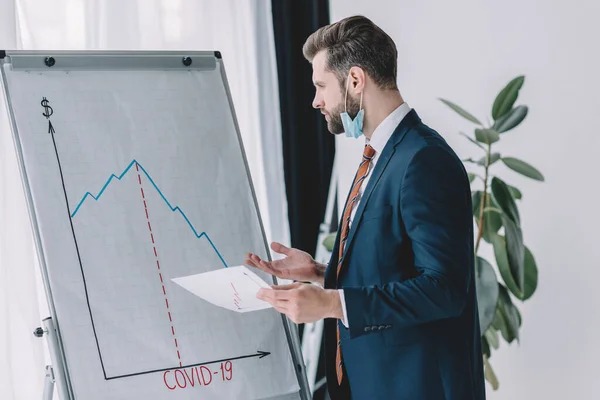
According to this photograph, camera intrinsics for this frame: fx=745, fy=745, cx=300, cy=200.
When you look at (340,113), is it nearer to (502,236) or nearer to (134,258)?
(134,258)

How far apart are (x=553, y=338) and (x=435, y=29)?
1.24 metres

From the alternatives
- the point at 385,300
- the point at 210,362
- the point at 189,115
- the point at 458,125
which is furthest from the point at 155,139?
the point at 458,125

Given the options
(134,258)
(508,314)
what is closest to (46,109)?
(134,258)

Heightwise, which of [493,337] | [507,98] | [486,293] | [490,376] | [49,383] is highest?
[507,98]

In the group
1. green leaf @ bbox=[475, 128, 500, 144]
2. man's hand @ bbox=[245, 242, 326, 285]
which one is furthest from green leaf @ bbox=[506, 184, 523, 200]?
man's hand @ bbox=[245, 242, 326, 285]

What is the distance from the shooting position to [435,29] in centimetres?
291

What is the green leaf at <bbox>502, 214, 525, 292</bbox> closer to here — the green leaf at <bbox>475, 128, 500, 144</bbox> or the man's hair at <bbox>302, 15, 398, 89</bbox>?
the green leaf at <bbox>475, 128, 500, 144</bbox>

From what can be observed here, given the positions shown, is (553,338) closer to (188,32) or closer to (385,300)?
(385,300)

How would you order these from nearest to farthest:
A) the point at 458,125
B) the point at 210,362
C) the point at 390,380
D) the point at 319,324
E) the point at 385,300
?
the point at 385,300
the point at 390,380
the point at 210,362
the point at 458,125
the point at 319,324

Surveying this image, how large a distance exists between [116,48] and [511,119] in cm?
134

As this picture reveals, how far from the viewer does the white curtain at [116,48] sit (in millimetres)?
2299

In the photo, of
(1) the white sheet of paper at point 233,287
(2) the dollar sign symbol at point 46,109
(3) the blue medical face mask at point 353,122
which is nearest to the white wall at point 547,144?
(3) the blue medical face mask at point 353,122

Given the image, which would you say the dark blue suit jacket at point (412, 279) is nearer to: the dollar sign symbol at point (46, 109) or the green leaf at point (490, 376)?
the dollar sign symbol at point (46, 109)

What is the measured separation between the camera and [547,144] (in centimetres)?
260
